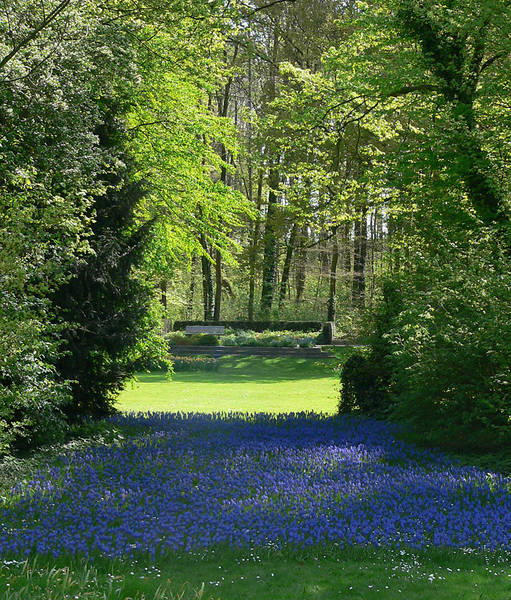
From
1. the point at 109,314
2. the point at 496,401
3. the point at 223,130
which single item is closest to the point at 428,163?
the point at 223,130

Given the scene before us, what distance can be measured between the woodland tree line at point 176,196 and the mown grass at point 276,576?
2.37m

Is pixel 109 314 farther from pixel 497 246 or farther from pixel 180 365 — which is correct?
pixel 180 365

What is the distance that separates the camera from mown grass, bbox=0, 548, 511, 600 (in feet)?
13.1

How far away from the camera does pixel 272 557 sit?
476cm

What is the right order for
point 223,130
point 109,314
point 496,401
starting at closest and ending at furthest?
point 496,401 < point 109,314 < point 223,130

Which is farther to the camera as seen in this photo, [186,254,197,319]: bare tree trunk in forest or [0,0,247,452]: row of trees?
[186,254,197,319]: bare tree trunk in forest

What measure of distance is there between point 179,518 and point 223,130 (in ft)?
35.6

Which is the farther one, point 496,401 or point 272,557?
point 496,401

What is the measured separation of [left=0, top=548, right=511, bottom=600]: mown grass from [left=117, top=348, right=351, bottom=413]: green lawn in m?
6.56

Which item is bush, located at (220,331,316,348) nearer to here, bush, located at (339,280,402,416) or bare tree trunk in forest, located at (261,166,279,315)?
bare tree trunk in forest, located at (261,166,279,315)

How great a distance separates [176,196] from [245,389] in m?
5.94

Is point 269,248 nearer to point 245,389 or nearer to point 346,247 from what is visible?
point 346,247

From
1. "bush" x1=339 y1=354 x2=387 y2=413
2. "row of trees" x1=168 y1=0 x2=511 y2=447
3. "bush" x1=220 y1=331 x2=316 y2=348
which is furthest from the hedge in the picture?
"bush" x1=339 y1=354 x2=387 y2=413

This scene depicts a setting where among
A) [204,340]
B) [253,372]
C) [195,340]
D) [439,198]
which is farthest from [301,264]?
[439,198]
